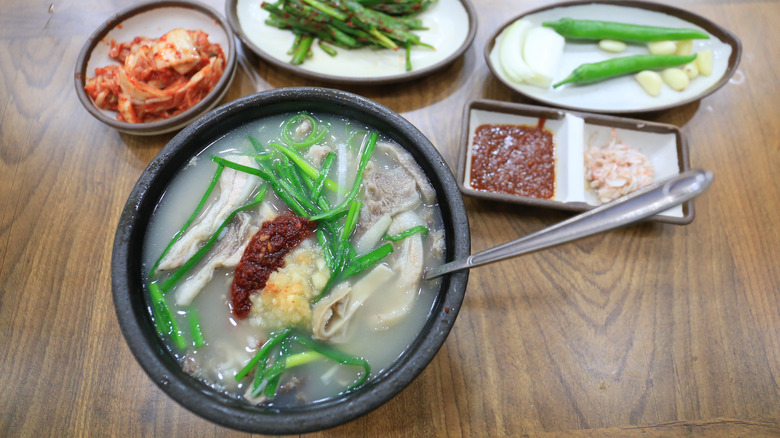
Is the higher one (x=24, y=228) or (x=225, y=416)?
(x=225, y=416)

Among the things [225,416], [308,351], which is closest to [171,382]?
[225,416]

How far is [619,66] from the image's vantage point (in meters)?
2.00

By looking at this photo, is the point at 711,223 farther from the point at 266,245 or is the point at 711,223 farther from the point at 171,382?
the point at 171,382

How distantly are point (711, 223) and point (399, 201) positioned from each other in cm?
136

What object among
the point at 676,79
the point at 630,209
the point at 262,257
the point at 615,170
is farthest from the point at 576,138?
the point at 262,257

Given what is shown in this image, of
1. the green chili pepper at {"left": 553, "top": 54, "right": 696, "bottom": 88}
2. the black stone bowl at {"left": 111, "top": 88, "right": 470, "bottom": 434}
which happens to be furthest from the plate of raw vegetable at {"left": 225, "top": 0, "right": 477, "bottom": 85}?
the black stone bowl at {"left": 111, "top": 88, "right": 470, "bottom": 434}

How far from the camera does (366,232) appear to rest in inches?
54.0

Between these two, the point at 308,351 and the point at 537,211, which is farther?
the point at 537,211

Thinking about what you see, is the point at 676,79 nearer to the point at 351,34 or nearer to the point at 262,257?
the point at 351,34

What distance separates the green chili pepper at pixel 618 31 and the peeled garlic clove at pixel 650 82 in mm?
211

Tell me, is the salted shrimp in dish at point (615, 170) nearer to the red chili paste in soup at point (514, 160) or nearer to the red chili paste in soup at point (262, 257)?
the red chili paste in soup at point (514, 160)

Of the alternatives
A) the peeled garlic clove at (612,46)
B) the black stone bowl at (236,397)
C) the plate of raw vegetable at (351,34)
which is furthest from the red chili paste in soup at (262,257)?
the peeled garlic clove at (612,46)

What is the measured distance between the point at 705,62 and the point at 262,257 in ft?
7.10

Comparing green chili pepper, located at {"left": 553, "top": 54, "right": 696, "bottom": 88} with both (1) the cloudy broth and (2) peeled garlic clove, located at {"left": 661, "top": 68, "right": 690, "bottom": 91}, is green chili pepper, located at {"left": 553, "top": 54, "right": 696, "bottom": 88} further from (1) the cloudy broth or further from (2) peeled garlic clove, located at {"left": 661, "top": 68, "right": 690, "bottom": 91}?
(1) the cloudy broth
